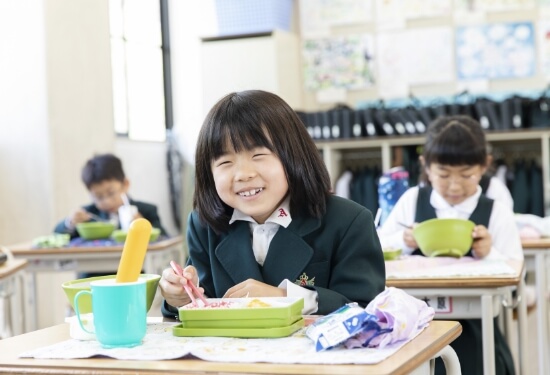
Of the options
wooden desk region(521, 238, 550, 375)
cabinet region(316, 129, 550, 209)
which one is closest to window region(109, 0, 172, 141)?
cabinet region(316, 129, 550, 209)

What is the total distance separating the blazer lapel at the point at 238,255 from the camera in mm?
1879

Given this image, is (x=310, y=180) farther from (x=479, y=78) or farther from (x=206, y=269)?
(x=479, y=78)

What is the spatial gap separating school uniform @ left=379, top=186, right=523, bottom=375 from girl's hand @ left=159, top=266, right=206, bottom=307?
111 cm

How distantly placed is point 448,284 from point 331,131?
4388mm

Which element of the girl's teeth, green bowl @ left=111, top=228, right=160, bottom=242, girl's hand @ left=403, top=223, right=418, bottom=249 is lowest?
green bowl @ left=111, top=228, right=160, bottom=242

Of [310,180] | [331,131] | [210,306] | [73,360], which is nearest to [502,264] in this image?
[310,180]

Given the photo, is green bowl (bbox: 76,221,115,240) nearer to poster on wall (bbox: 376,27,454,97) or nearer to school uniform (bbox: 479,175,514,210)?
school uniform (bbox: 479,175,514,210)

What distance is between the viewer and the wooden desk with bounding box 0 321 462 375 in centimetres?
125

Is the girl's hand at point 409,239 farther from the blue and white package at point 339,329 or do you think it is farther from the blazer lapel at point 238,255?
the blue and white package at point 339,329

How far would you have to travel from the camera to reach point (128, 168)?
6.71 metres

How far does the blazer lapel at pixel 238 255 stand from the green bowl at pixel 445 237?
1138 mm

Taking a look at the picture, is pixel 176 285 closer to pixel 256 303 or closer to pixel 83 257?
pixel 256 303

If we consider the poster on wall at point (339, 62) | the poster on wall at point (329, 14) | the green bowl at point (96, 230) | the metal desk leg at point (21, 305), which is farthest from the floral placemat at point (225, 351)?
the poster on wall at point (329, 14)

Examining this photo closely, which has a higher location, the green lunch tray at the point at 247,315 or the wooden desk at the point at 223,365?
the green lunch tray at the point at 247,315
